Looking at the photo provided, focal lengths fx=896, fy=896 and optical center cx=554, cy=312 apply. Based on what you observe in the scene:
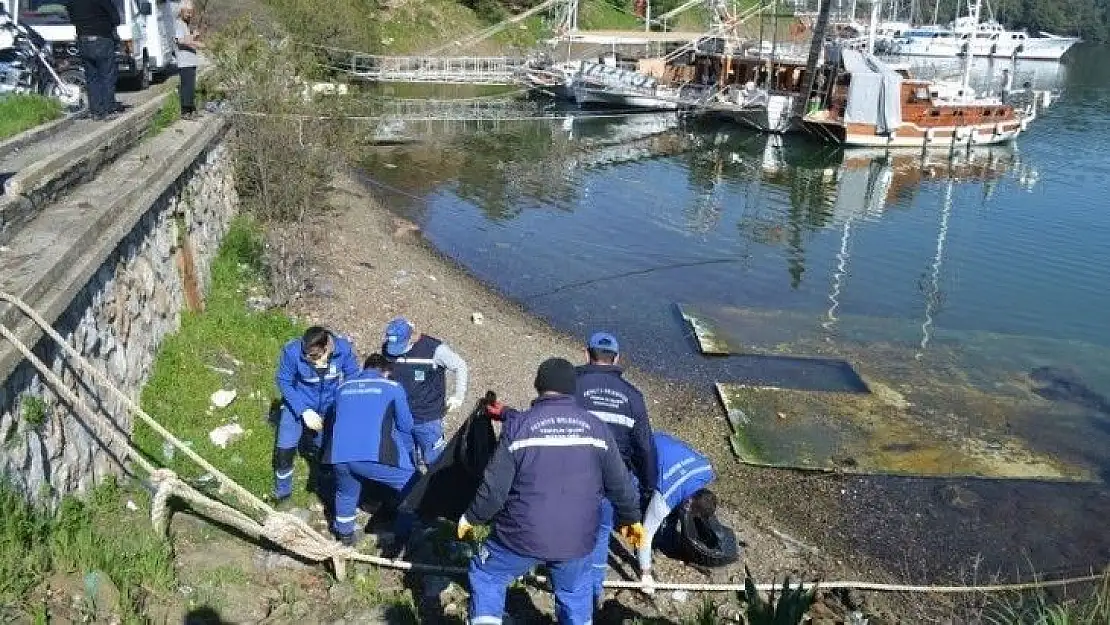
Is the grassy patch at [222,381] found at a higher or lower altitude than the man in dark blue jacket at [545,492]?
lower

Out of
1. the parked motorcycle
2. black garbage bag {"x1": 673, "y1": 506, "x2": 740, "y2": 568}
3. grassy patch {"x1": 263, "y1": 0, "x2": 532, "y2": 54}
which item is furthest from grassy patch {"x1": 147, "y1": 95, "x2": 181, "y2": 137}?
grassy patch {"x1": 263, "y1": 0, "x2": 532, "y2": 54}

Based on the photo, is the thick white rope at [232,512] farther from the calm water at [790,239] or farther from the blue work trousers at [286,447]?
the calm water at [790,239]

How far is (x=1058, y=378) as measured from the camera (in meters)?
14.9

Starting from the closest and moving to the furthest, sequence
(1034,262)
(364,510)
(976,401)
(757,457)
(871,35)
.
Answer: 1. (364,510)
2. (757,457)
3. (976,401)
4. (1034,262)
5. (871,35)

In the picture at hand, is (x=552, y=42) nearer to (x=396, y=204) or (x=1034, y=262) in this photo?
(x=396, y=204)

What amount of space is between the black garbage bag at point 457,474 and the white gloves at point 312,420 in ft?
4.31

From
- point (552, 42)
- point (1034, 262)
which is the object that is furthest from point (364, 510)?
point (552, 42)

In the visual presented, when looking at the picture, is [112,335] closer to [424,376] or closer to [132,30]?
[424,376]

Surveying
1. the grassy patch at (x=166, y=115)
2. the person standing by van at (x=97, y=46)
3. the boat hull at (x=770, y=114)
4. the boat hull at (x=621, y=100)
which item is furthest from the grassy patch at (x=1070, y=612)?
the boat hull at (x=621, y=100)

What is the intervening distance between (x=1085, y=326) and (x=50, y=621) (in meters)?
18.9

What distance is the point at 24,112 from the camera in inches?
452

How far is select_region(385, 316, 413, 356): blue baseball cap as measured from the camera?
6.83m

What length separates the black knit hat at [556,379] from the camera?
15.3ft

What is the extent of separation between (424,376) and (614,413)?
168cm
